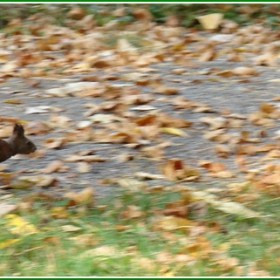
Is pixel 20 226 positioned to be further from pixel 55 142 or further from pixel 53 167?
pixel 55 142

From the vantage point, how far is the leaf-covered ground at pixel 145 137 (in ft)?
12.1

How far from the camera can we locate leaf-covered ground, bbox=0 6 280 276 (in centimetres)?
369

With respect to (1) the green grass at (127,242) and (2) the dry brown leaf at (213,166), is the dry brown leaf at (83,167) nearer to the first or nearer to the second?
(1) the green grass at (127,242)

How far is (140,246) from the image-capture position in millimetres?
3600

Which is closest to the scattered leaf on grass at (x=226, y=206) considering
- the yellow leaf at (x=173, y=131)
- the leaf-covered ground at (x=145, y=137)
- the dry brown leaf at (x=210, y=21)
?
the leaf-covered ground at (x=145, y=137)

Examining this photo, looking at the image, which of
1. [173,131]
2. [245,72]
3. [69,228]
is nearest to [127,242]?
[69,228]

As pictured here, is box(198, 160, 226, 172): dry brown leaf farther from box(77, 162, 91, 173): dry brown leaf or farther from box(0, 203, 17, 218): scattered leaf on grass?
box(0, 203, 17, 218): scattered leaf on grass

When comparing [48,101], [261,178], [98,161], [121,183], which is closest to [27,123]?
[48,101]

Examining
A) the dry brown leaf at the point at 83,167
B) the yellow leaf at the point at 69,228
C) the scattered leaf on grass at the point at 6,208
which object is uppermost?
the scattered leaf on grass at the point at 6,208

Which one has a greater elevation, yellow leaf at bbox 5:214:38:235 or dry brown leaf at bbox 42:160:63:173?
yellow leaf at bbox 5:214:38:235

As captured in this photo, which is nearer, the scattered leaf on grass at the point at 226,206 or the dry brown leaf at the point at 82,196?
the scattered leaf on grass at the point at 226,206

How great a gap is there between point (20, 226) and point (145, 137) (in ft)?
4.86

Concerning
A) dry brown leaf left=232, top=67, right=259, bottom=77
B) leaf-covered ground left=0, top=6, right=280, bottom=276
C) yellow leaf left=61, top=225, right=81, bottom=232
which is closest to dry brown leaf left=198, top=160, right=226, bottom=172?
leaf-covered ground left=0, top=6, right=280, bottom=276

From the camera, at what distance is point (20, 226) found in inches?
147
